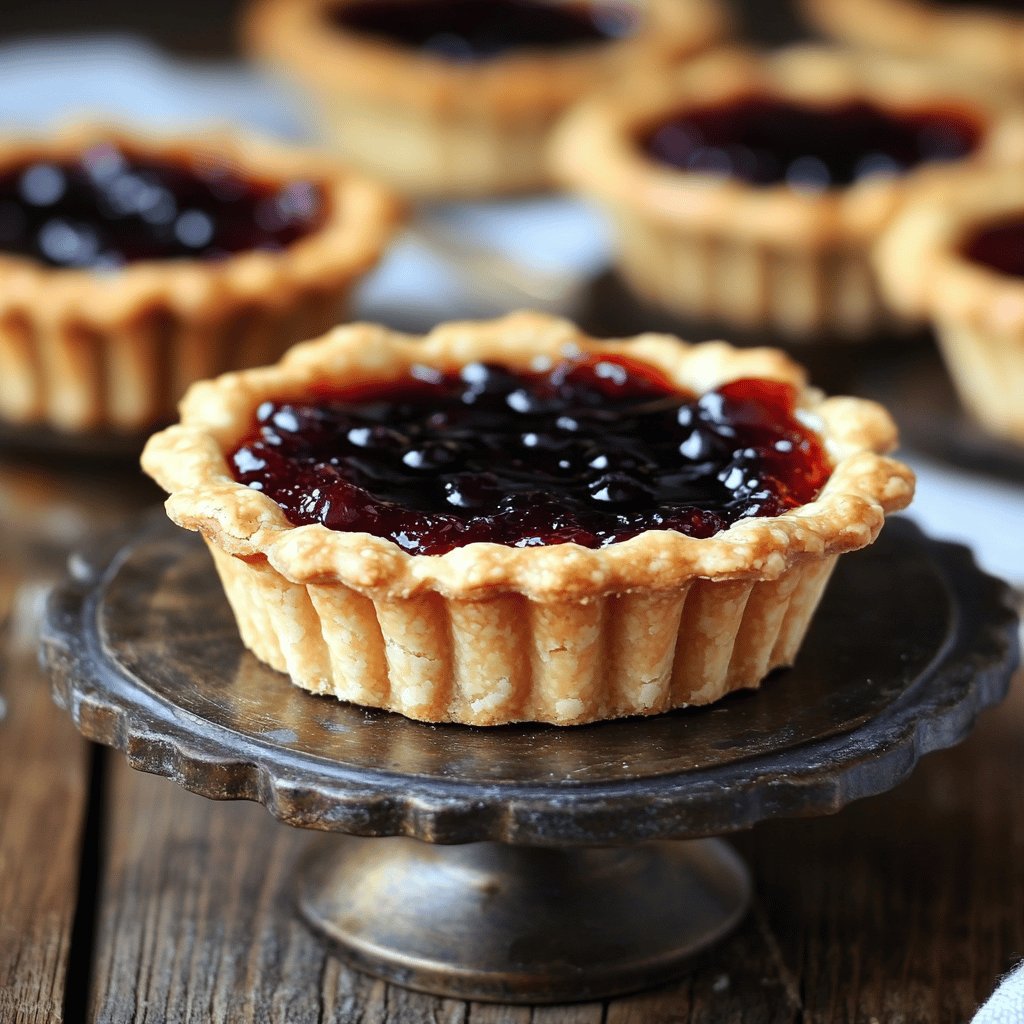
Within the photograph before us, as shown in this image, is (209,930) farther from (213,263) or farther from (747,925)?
(213,263)

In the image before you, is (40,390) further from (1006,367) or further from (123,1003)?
(1006,367)

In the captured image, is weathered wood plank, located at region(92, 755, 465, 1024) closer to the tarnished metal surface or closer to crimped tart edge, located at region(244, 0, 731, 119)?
the tarnished metal surface

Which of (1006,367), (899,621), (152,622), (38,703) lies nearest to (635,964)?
(899,621)

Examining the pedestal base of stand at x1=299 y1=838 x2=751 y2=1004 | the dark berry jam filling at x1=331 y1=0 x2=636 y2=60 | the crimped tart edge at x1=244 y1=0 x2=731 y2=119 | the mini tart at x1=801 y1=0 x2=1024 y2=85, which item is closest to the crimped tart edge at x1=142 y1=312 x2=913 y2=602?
the pedestal base of stand at x1=299 y1=838 x2=751 y2=1004

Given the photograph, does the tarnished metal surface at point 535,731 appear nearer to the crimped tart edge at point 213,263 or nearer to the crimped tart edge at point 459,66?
the crimped tart edge at point 213,263

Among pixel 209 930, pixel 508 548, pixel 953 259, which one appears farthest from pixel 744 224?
pixel 209 930
